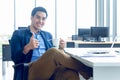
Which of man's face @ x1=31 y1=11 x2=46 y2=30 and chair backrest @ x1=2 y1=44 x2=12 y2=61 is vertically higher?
man's face @ x1=31 y1=11 x2=46 y2=30

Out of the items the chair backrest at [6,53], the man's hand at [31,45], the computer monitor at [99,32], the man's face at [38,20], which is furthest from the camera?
the computer monitor at [99,32]

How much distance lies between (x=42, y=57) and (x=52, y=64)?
83 mm

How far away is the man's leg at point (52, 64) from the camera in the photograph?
168 centimetres

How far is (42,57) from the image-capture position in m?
1.74

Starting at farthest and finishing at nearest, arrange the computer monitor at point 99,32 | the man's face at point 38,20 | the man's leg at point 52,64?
the computer monitor at point 99,32, the man's face at point 38,20, the man's leg at point 52,64

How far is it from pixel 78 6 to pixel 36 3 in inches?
55.9

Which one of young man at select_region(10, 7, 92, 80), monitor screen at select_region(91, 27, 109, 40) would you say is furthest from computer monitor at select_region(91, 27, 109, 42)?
young man at select_region(10, 7, 92, 80)

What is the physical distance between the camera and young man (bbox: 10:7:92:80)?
5.54ft

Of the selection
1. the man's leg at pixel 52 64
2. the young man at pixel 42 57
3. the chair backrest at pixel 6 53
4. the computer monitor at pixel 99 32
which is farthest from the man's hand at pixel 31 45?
the computer monitor at pixel 99 32

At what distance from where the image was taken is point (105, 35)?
622 cm

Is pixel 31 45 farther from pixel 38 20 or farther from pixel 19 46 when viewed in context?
pixel 38 20

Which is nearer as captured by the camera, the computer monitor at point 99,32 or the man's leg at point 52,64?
the man's leg at point 52,64

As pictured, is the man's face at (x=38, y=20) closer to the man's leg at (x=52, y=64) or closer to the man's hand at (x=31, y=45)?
the man's hand at (x=31, y=45)

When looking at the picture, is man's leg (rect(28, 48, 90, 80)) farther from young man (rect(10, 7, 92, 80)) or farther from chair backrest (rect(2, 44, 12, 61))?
chair backrest (rect(2, 44, 12, 61))
